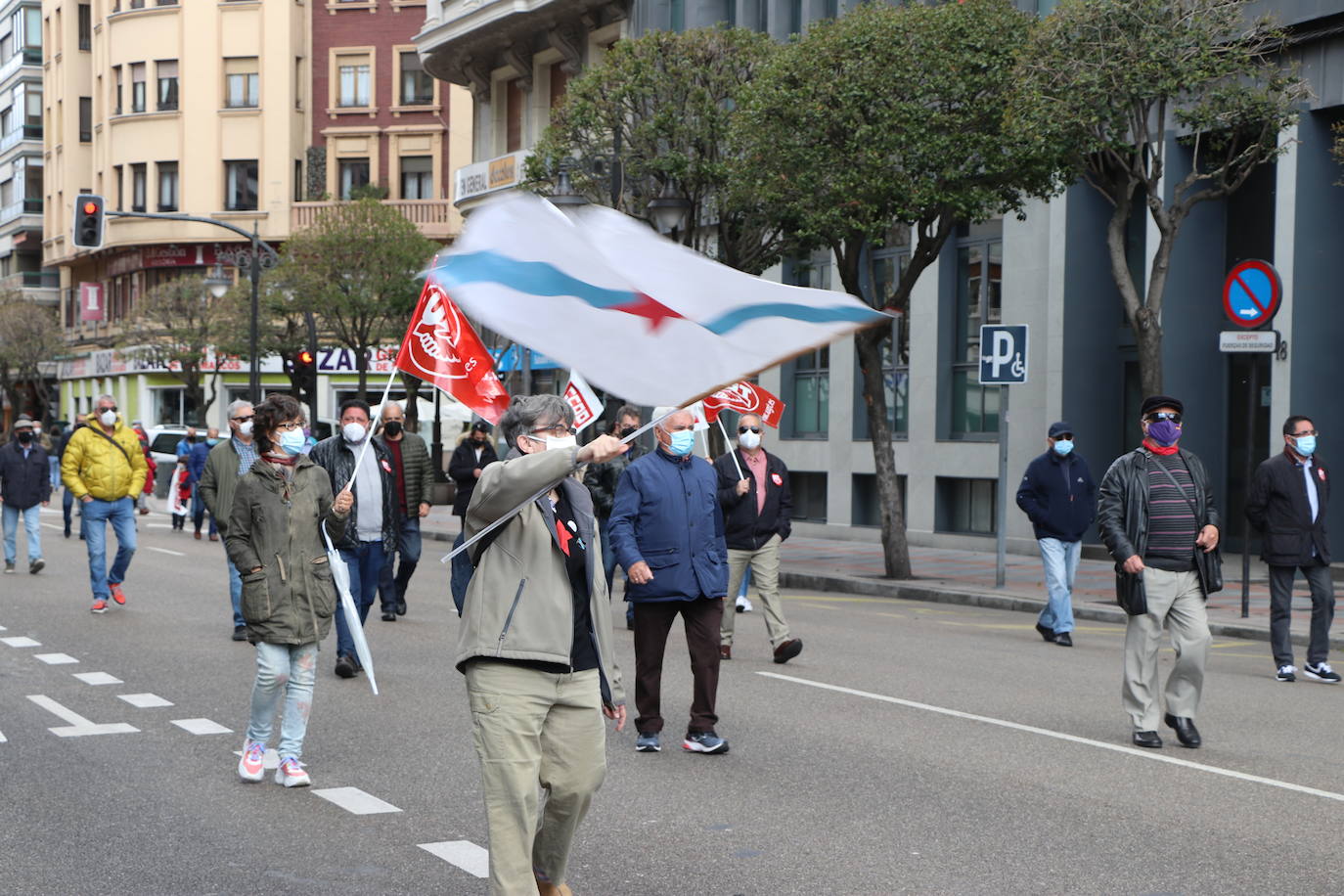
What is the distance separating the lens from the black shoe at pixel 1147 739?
345 inches

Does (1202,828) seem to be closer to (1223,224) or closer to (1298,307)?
(1298,307)

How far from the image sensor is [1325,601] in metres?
11.8

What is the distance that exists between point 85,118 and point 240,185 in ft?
44.2

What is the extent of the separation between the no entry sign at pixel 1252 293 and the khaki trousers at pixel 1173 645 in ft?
24.3

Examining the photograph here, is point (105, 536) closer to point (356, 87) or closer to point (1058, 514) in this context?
point (1058, 514)

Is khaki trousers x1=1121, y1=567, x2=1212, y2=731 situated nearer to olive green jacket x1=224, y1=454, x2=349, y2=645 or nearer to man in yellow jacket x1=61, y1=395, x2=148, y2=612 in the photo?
olive green jacket x1=224, y1=454, x2=349, y2=645

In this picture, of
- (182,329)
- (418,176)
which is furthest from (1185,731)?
(418,176)

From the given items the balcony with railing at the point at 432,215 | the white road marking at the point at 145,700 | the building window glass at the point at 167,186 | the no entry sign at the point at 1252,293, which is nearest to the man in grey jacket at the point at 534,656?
the white road marking at the point at 145,700

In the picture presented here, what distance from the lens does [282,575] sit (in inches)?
303

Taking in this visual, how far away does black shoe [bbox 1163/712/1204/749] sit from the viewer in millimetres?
8812

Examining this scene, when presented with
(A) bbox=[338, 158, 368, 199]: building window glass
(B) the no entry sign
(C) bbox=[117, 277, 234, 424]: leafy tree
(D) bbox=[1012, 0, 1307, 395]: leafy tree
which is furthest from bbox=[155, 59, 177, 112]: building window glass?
(B) the no entry sign

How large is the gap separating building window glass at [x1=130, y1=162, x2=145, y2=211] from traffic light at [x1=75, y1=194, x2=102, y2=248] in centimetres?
2921

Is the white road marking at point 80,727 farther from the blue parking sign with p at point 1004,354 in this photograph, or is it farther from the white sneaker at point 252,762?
the blue parking sign with p at point 1004,354

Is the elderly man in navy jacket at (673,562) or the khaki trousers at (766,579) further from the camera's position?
the khaki trousers at (766,579)
